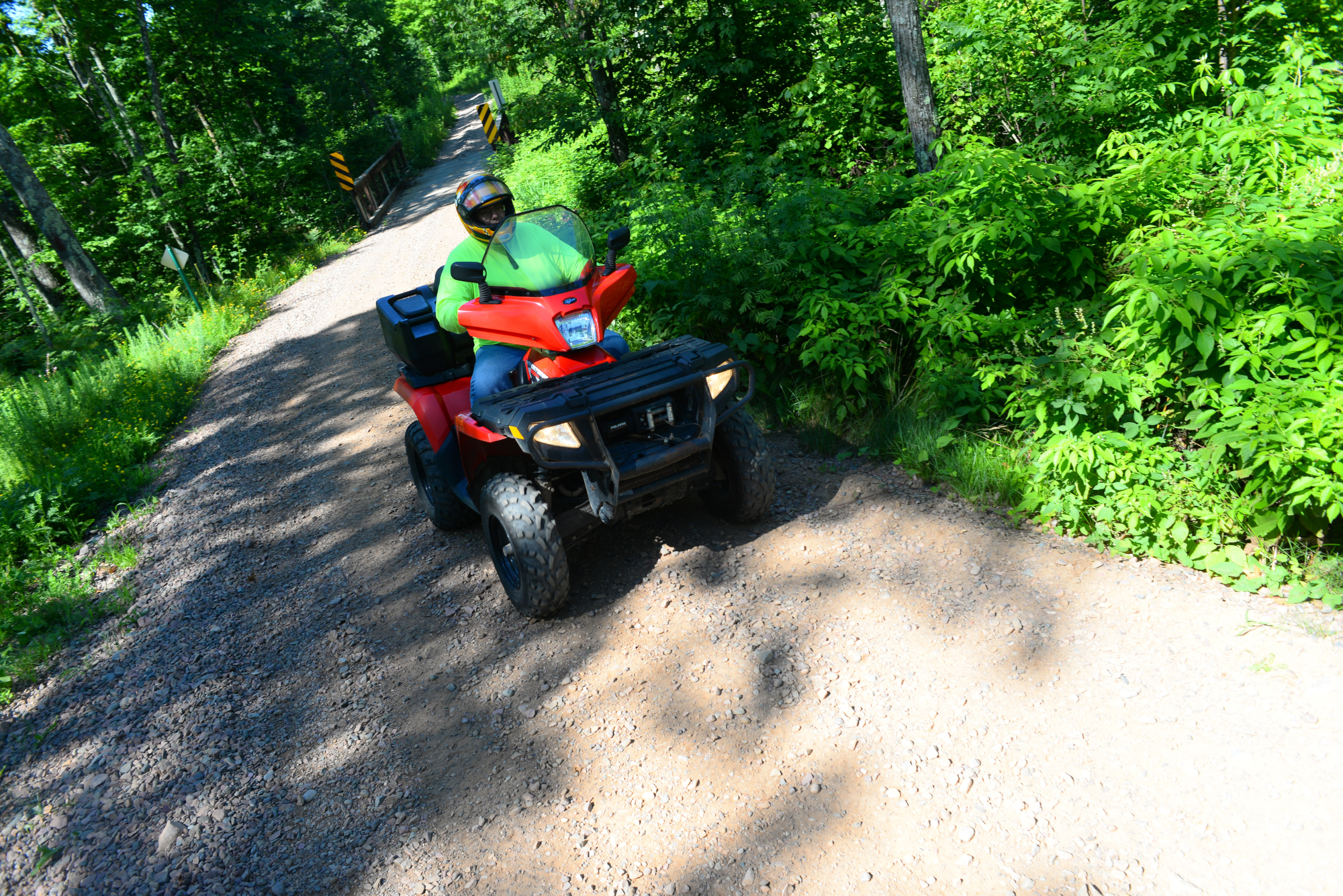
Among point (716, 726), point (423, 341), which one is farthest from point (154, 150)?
point (716, 726)

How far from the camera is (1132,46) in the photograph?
5715mm

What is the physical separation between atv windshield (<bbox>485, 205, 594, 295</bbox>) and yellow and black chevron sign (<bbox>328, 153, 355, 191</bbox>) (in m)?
18.1

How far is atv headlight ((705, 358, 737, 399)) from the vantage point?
349cm

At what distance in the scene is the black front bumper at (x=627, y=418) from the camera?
124 inches

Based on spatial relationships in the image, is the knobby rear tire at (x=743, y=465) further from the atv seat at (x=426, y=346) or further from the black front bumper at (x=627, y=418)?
the atv seat at (x=426, y=346)

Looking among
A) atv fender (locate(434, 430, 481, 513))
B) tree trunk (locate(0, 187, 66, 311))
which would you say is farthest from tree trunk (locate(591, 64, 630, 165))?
tree trunk (locate(0, 187, 66, 311))

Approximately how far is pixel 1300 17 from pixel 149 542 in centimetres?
987

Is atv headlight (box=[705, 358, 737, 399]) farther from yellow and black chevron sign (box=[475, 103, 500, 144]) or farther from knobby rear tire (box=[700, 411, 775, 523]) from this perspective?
yellow and black chevron sign (box=[475, 103, 500, 144])

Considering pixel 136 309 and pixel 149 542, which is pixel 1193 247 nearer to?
pixel 149 542

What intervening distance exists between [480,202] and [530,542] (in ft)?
6.51

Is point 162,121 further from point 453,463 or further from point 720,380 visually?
point 720,380

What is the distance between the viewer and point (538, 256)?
150 inches

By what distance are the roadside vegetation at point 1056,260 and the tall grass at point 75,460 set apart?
462cm

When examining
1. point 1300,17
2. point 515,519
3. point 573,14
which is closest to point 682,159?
point 573,14
